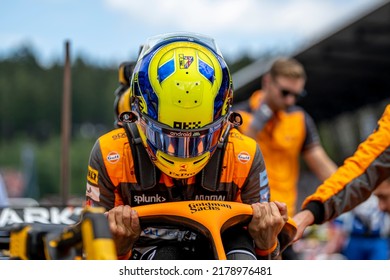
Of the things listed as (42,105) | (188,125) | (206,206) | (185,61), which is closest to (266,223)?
(206,206)

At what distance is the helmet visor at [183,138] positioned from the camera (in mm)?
3229

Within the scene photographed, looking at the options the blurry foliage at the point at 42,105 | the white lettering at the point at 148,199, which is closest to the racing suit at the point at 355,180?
the white lettering at the point at 148,199

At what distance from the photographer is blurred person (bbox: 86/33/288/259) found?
321cm

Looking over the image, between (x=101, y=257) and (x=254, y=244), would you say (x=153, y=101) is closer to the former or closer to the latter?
(x=254, y=244)

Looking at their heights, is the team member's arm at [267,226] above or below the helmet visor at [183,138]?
below

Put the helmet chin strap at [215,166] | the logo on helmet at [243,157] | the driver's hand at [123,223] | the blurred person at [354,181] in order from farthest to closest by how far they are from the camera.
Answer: the blurred person at [354,181] < the logo on helmet at [243,157] < the helmet chin strap at [215,166] < the driver's hand at [123,223]

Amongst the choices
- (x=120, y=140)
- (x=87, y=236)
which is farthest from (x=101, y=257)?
(x=120, y=140)

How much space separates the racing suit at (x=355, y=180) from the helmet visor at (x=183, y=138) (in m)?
1.02

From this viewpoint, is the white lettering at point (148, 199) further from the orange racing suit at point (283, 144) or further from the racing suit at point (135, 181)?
the orange racing suit at point (283, 144)

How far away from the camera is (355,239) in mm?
10047

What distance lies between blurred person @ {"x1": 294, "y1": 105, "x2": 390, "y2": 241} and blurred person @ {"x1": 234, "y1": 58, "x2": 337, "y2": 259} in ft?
9.18

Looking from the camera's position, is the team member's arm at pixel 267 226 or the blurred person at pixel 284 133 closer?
the team member's arm at pixel 267 226

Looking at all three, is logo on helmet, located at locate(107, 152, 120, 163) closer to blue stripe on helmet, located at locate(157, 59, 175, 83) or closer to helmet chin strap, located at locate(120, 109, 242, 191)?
helmet chin strap, located at locate(120, 109, 242, 191)

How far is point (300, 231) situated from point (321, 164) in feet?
10.9
